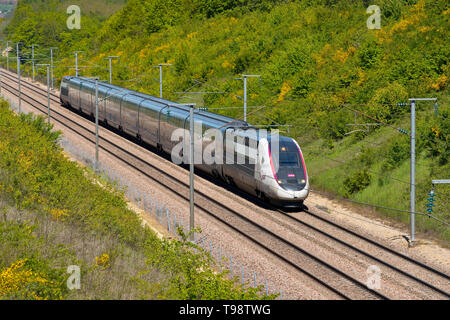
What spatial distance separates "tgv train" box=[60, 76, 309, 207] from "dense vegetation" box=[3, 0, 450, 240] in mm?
4928

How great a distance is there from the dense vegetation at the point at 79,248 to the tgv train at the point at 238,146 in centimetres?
654

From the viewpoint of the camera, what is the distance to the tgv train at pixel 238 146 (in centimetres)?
2903

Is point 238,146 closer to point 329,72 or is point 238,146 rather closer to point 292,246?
point 292,246

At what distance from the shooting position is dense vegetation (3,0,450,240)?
34.5m

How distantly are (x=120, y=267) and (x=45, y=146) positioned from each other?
19.1m

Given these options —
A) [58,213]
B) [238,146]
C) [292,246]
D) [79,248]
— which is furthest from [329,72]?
[79,248]

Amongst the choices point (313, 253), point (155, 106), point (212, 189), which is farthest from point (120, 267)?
point (155, 106)

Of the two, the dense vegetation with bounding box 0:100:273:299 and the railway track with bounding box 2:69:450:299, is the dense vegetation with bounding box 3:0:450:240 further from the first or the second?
the dense vegetation with bounding box 0:100:273:299

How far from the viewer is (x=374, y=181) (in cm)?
3391

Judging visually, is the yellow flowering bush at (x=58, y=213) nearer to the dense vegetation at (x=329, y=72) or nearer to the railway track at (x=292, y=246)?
the railway track at (x=292, y=246)

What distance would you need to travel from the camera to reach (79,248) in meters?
19.6

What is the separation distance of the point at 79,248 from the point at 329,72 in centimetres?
3864
